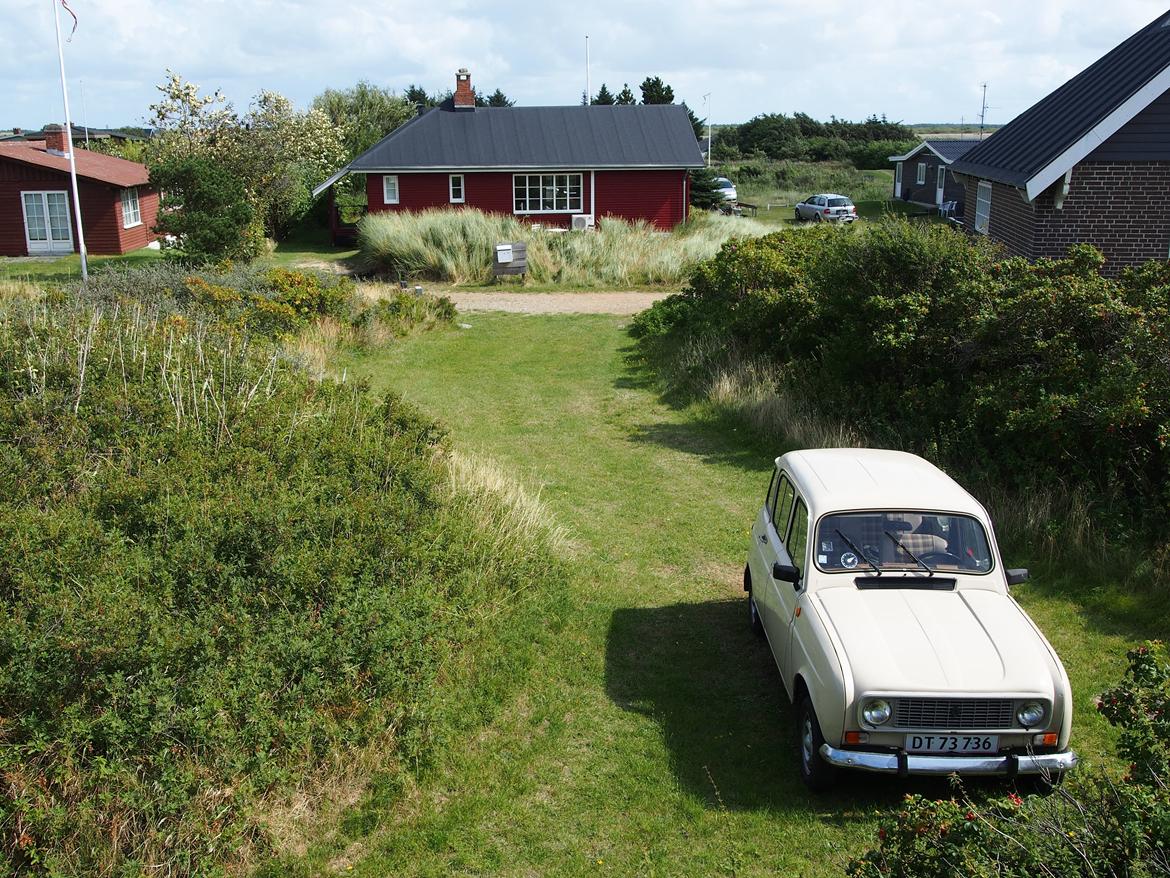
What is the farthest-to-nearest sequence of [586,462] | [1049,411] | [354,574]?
[586,462] → [1049,411] → [354,574]

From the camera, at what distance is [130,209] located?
36.8 meters

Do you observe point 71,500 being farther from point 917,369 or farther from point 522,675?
point 917,369

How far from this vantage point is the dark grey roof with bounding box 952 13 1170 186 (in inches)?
664

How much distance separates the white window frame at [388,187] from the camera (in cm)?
3753

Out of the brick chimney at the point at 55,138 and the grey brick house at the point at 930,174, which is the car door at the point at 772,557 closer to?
the brick chimney at the point at 55,138

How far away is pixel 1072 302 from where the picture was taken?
409 inches

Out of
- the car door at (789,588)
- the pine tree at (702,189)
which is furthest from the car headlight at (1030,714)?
the pine tree at (702,189)

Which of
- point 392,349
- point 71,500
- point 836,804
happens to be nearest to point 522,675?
point 836,804

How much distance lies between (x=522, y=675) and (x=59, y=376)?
18.1 ft

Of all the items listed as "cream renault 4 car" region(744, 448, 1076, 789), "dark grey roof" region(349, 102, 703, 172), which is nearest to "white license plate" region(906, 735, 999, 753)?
"cream renault 4 car" region(744, 448, 1076, 789)

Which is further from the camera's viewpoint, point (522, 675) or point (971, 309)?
point (971, 309)

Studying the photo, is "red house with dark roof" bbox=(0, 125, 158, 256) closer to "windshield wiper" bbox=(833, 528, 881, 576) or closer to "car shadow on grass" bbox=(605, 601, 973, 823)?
"car shadow on grass" bbox=(605, 601, 973, 823)

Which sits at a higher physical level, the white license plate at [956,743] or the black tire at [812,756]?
the white license plate at [956,743]

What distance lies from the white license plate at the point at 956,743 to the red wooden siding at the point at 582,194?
33.4m
